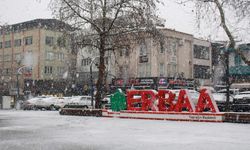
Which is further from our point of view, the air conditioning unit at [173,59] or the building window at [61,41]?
the air conditioning unit at [173,59]

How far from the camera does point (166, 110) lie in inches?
882

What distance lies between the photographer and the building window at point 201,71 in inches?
2553

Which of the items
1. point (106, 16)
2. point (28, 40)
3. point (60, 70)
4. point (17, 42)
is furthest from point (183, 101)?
point (17, 42)

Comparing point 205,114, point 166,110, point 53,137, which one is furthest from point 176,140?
point 166,110

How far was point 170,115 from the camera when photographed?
21719 millimetres

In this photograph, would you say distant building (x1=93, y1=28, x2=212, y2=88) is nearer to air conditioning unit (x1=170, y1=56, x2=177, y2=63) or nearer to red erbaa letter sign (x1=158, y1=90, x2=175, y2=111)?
air conditioning unit (x1=170, y1=56, x2=177, y2=63)

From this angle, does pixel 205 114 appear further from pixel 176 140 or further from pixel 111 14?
A: pixel 111 14

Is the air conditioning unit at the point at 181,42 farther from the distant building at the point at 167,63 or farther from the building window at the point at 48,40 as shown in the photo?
the building window at the point at 48,40

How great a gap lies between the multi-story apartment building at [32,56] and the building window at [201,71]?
21.5 m

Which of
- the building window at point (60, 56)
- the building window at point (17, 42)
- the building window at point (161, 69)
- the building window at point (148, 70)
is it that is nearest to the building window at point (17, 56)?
the building window at point (17, 42)

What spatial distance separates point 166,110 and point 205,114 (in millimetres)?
2651

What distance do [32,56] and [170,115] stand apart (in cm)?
5581

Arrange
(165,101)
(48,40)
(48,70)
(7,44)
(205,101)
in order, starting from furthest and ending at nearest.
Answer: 1. (7,44)
2. (48,70)
3. (48,40)
4. (165,101)
5. (205,101)

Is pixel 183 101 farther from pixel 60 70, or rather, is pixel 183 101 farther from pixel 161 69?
pixel 60 70
